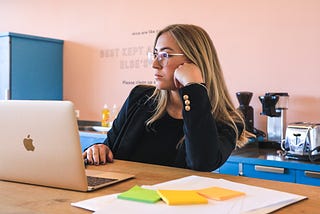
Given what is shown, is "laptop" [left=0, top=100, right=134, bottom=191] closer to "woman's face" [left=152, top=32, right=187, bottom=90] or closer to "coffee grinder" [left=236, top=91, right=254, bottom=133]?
"woman's face" [left=152, top=32, right=187, bottom=90]

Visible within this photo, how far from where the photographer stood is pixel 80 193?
109cm

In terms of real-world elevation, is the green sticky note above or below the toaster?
above

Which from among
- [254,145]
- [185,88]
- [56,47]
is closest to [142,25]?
[56,47]

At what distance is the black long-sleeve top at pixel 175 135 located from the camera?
1471mm

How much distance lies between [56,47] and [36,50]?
0.74 ft

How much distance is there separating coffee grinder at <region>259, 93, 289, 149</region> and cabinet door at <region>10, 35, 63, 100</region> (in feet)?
7.60

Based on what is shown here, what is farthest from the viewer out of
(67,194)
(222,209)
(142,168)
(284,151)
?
(284,151)

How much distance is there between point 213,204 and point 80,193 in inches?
13.9

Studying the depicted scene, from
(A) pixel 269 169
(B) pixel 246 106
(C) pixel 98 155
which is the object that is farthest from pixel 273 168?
(C) pixel 98 155

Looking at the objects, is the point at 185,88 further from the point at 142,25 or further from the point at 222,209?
the point at 142,25

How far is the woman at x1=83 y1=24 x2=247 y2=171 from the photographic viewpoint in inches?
58.2

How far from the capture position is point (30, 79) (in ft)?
13.8

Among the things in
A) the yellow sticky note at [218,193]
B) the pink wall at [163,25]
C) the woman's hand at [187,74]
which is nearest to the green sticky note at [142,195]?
the yellow sticky note at [218,193]

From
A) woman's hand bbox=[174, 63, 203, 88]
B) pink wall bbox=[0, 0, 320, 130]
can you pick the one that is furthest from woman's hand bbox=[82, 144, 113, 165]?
pink wall bbox=[0, 0, 320, 130]
